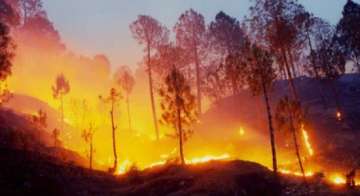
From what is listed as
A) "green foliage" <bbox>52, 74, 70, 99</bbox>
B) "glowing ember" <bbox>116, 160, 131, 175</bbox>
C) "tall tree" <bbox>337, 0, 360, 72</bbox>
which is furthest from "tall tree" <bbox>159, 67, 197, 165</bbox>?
"green foliage" <bbox>52, 74, 70, 99</bbox>

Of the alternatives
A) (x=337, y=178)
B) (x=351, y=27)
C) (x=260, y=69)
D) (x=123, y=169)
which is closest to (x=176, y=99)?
(x=260, y=69)

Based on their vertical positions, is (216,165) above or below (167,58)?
below

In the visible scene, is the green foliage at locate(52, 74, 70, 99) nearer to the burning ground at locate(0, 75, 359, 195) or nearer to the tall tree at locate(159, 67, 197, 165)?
the burning ground at locate(0, 75, 359, 195)

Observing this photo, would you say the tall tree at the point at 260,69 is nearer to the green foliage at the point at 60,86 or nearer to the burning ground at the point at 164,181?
the burning ground at the point at 164,181

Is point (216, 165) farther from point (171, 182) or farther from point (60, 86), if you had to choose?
point (60, 86)

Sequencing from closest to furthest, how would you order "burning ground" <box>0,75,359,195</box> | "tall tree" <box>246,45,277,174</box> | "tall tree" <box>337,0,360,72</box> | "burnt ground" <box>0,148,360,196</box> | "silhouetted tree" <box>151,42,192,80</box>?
"burnt ground" <box>0,148,360,196</box>
"burning ground" <box>0,75,359,195</box>
"tall tree" <box>246,45,277,174</box>
"tall tree" <box>337,0,360,72</box>
"silhouetted tree" <box>151,42,192,80</box>

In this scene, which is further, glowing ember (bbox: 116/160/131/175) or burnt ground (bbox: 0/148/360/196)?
glowing ember (bbox: 116/160/131/175)

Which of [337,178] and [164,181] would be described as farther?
[337,178]

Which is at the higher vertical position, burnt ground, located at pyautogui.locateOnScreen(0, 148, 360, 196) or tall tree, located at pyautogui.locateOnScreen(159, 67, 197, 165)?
tall tree, located at pyautogui.locateOnScreen(159, 67, 197, 165)

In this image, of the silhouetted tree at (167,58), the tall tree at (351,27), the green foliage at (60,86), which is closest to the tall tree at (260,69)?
the tall tree at (351,27)

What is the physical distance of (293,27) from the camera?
44.9 metres

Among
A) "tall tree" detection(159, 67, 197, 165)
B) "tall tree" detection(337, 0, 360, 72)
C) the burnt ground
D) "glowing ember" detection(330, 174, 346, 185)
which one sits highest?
"tall tree" detection(337, 0, 360, 72)

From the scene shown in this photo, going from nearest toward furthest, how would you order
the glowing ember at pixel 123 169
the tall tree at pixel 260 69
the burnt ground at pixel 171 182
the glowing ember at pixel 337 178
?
the burnt ground at pixel 171 182
the tall tree at pixel 260 69
the glowing ember at pixel 337 178
the glowing ember at pixel 123 169

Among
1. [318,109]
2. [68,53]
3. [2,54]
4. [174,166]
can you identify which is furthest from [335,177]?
[68,53]
